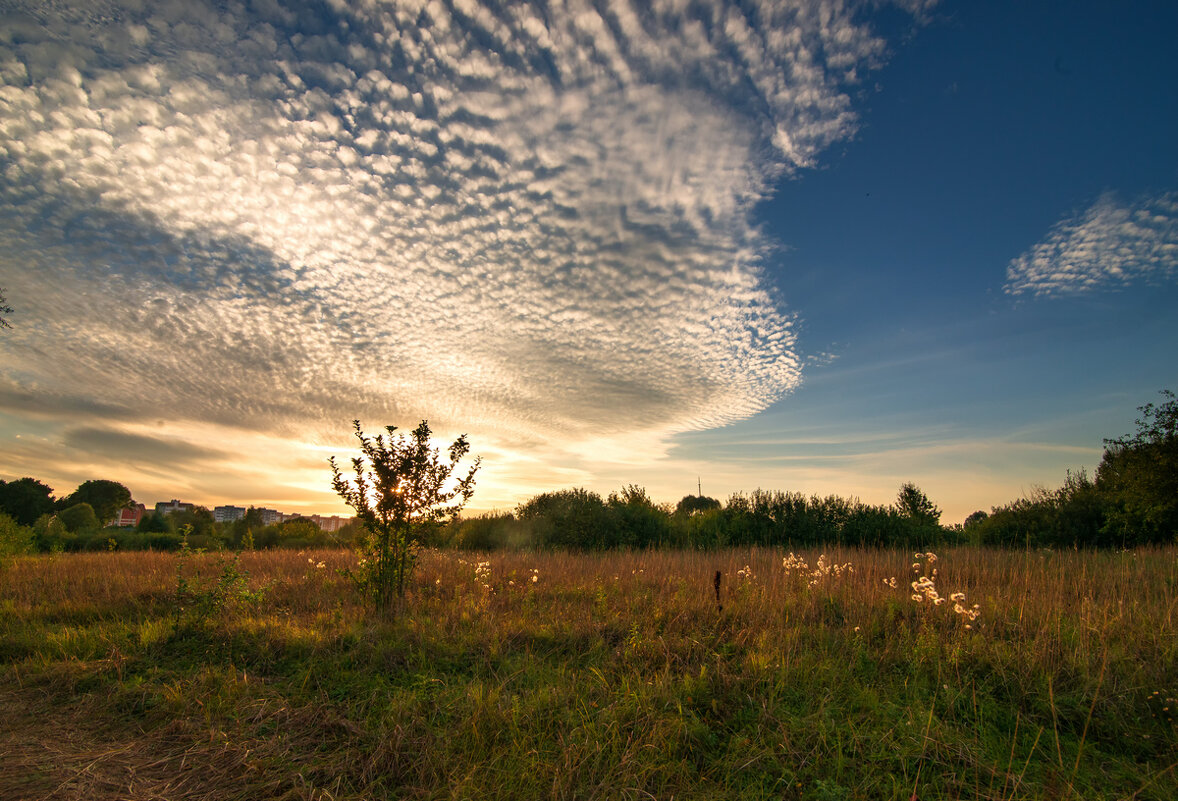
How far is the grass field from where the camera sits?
3955 mm

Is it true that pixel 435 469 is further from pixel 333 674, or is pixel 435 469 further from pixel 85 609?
pixel 85 609

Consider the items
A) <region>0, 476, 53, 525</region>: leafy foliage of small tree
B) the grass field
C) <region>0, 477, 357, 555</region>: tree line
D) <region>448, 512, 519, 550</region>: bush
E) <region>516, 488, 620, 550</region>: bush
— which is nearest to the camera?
the grass field

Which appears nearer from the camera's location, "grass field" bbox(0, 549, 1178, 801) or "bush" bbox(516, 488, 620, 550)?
"grass field" bbox(0, 549, 1178, 801)

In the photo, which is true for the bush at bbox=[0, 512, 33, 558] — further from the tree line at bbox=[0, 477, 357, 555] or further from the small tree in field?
the small tree in field

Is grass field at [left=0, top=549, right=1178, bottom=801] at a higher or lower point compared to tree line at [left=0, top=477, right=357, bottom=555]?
lower

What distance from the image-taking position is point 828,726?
4438 mm

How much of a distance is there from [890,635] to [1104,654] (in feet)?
6.00

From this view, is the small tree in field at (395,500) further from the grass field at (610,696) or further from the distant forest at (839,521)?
the distant forest at (839,521)

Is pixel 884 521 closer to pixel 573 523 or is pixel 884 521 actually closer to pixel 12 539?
pixel 573 523

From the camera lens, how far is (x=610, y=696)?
4949 millimetres

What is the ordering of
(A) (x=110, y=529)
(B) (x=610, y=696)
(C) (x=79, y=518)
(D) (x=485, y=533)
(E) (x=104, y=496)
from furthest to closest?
(E) (x=104, y=496), (C) (x=79, y=518), (A) (x=110, y=529), (D) (x=485, y=533), (B) (x=610, y=696)

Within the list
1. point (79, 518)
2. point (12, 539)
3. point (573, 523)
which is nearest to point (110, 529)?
point (79, 518)

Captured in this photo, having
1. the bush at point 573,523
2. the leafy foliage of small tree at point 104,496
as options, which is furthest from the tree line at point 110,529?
the bush at point 573,523

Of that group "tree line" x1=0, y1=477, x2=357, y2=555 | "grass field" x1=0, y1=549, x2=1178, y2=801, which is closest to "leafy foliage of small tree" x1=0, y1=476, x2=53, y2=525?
"tree line" x1=0, y1=477, x2=357, y2=555
